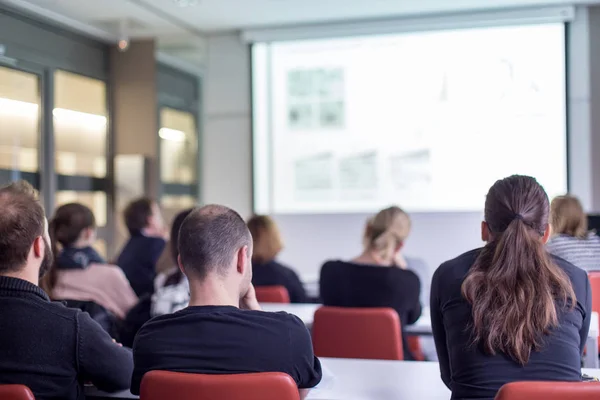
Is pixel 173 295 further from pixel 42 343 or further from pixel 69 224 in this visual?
pixel 42 343

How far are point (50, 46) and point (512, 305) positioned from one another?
4.91 metres

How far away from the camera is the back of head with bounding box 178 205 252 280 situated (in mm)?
1836

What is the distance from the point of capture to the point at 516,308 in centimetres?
187

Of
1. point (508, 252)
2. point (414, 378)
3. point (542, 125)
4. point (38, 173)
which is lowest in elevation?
point (414, 378)

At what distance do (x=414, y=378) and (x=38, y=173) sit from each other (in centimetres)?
428

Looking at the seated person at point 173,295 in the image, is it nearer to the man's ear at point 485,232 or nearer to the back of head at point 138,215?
the man's ear at point 485,232

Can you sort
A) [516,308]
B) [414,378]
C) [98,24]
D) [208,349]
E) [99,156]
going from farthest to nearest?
[99,156] < [98,24] < [414,378] < [516,308] < [208,349]

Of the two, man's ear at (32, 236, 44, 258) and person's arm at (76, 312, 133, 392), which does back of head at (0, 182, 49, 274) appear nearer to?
man's ear at (32, 236, 44, 258)

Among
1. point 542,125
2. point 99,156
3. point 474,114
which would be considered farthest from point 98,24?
point 542,125

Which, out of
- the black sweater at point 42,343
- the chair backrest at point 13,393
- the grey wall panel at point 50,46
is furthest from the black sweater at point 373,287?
the grey wall panel at point 50,46

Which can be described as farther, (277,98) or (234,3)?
(277,98)

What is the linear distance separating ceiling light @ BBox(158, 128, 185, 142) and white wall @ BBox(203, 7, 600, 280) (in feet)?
0.96

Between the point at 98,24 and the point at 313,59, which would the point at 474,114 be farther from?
the point at 98,24

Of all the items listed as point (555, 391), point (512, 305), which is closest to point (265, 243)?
point (512, 305)
